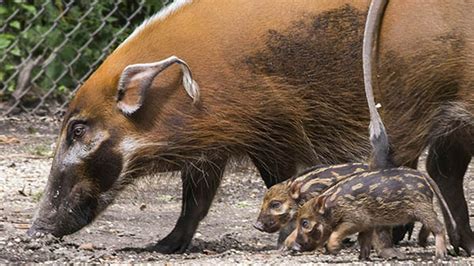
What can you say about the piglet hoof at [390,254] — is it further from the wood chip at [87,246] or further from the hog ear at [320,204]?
the wood chip at [87,246]

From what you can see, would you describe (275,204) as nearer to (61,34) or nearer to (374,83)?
(374,83)

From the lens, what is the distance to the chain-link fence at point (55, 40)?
361 inches

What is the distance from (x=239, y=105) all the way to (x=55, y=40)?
11.8 feet

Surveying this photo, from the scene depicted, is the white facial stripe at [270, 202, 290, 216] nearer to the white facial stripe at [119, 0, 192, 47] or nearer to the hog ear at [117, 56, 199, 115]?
the hog ear at [117, 56, 199, 115]

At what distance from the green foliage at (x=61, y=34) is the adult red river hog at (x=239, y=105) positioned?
10.6ft

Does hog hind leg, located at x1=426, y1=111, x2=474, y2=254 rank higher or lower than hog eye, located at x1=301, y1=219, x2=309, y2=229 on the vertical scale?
lower

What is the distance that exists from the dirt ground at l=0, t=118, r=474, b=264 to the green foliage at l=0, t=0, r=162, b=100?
1.71 ft

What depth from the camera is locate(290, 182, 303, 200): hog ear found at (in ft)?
18.2

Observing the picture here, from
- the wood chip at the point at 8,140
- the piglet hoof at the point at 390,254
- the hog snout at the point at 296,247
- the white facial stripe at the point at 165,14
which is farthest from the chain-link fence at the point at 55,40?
the piglet hoof at the point at 390,254

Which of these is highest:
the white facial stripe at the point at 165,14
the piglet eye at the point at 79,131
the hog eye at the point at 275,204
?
the white facial stripe at the point at 165,14

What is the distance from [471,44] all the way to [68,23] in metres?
4.31

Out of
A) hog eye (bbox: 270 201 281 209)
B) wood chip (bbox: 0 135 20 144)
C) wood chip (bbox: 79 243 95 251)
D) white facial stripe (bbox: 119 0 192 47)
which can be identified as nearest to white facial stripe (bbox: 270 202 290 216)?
hog eye (bbox: 270 201 281 209)

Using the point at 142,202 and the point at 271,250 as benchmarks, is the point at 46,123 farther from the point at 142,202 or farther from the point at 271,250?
the point at 271,250

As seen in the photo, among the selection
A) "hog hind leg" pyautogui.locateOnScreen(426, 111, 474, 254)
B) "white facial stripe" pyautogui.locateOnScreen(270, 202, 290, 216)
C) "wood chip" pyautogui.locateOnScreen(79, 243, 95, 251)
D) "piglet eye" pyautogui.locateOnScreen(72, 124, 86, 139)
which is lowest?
"hog hind leg" pyautogui.locateOnScreen(426, 111, 474, 254)
